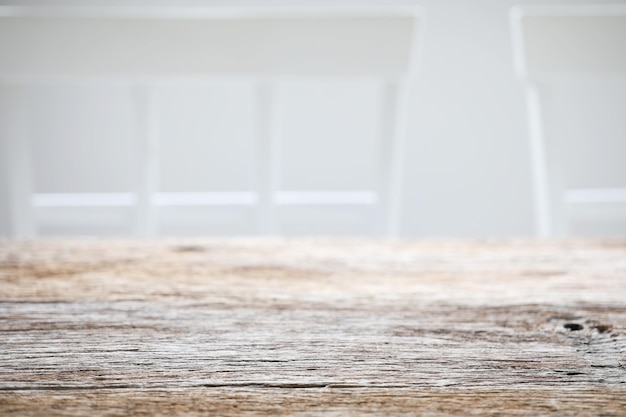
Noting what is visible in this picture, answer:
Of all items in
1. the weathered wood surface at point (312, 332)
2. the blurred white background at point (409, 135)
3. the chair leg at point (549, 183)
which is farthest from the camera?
the blurred white background at point (409, 135)

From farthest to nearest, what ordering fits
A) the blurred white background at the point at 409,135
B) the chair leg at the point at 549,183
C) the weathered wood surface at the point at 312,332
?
the blurred white background at the point at 409,135 < the chair leg at the point at 549,183 < the weathered wood surface at the point at 312,332

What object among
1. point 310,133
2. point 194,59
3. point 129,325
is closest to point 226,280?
point 129,325

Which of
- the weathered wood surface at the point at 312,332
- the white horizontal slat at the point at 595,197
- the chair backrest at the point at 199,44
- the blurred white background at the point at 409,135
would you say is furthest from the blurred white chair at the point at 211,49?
the blurred white background at the point at 409,135

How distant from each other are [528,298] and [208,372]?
219 millimetres

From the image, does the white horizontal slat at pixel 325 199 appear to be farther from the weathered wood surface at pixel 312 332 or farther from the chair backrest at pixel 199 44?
the weathered wood surface at pixel 312 332

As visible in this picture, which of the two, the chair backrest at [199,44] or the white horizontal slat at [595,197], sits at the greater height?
the chair backrest at [199,44]

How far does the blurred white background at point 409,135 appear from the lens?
2.32m

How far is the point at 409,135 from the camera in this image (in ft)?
7.75

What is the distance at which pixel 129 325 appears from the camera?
14.2 inches

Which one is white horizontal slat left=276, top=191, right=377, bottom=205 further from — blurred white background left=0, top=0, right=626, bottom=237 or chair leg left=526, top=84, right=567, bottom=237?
blurred white background left=0, top=0, right=626, bottom=237

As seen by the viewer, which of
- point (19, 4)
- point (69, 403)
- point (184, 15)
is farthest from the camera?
point (19, 4)

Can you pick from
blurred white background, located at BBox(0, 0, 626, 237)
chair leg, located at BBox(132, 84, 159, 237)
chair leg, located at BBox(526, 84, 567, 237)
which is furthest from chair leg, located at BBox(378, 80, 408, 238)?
blurred white background, located at BBox(0, 0, 626, 237)

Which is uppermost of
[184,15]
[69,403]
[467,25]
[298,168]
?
[467,25]

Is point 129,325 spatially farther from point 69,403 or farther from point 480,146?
point 480,146
